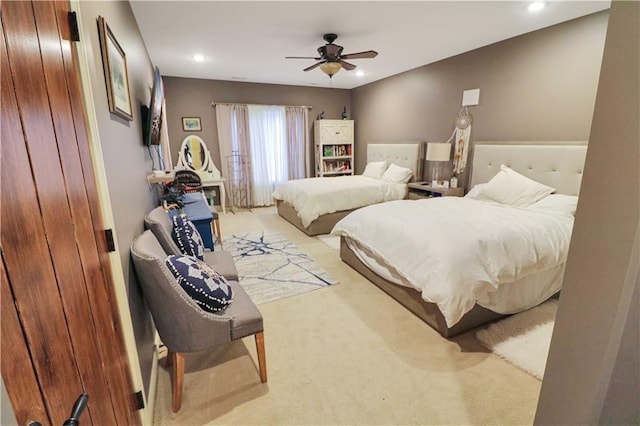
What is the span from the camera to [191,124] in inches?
218

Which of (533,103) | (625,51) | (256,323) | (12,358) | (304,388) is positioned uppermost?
(533,103)

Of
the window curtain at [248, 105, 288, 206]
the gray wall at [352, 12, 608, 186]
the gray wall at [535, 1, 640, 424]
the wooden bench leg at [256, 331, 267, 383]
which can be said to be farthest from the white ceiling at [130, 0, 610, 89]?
the wooden bench leg at [256, 331, 267, 383]

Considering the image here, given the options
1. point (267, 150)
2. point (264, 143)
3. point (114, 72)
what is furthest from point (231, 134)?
point (114, 72)

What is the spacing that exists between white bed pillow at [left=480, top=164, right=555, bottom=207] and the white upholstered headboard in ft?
0.30

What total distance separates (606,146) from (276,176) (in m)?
5.90

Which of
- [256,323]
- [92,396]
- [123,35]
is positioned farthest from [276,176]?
[92,396]

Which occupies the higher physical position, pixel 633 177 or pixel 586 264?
pixel 633 177

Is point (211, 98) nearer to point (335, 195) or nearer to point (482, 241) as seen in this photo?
point (335, 195)

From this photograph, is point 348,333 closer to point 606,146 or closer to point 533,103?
point 606,146

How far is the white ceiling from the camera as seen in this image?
259cm

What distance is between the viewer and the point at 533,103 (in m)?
3.33

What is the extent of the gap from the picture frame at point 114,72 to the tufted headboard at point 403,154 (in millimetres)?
4222

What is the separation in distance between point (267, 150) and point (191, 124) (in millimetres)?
1529

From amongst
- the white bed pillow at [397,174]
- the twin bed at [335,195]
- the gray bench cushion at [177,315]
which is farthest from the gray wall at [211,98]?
the gray bench cushion at [177,315]
